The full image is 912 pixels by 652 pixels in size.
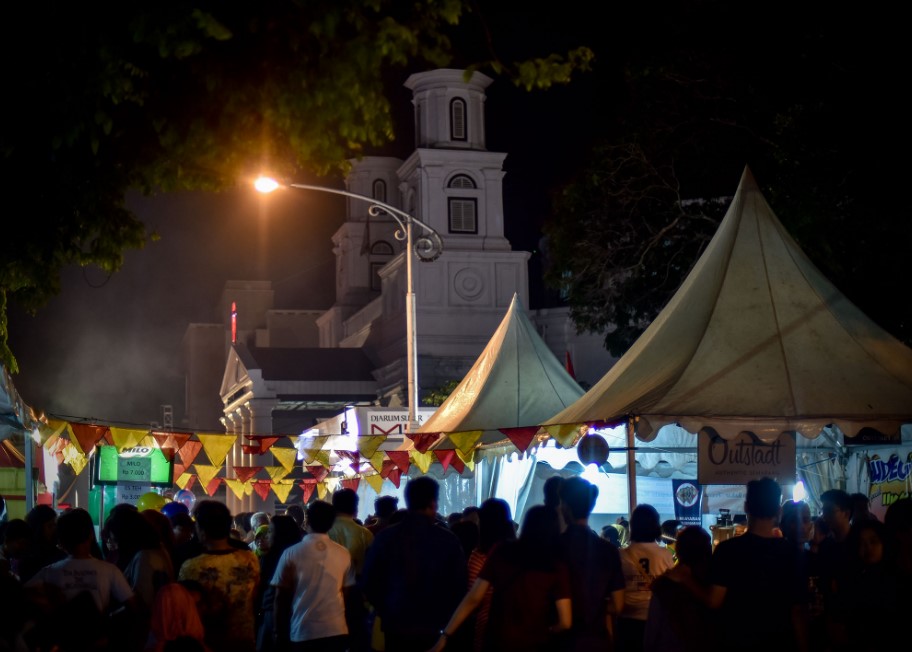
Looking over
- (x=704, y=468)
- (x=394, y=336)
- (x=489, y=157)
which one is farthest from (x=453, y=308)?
(x=704, y=468)

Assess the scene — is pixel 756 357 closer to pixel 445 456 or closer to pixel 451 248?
pixel 445 456

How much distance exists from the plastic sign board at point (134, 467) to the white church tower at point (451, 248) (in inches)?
1391

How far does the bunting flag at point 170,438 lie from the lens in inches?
733

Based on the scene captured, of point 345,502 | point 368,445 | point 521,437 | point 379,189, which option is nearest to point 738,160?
point 368,445

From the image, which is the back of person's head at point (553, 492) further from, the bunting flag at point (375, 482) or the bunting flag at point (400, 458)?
the bunting flag at point (375, 482)

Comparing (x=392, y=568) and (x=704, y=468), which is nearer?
(x=392, y=568)

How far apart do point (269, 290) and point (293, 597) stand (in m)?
74.5

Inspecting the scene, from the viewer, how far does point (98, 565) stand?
7.52m

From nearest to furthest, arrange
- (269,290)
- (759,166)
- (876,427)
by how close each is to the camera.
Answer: (876,427) < (759,166) < (269,290)

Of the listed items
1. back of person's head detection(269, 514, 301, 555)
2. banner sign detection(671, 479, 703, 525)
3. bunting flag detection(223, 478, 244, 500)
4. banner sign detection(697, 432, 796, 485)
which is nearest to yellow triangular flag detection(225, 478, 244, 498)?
bunting flag detection(223, 478, 244, 500)

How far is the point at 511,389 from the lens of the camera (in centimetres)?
2205

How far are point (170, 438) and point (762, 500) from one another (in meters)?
12.9

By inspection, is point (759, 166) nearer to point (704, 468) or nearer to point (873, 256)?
point (873, 256)

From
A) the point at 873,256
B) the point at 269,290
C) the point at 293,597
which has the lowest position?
the point at 293,597
